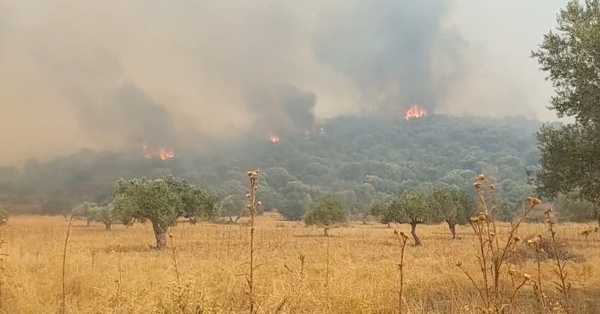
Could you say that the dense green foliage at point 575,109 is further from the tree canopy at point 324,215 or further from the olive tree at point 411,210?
the tree canopy at point 324,215

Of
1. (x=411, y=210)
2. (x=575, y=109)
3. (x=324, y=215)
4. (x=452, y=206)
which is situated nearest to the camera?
(x=575, y=109)

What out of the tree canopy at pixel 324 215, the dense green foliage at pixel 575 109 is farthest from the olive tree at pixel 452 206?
the dense green foliage at pixel 575 109

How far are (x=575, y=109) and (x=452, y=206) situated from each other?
4258 centimetres

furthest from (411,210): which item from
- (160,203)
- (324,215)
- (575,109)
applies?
(575,109)

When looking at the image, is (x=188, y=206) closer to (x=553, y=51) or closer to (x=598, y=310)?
(x=553, y=51)

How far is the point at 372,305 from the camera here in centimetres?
754

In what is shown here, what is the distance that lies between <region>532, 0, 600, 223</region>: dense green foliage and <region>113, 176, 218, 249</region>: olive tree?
27.3 metres

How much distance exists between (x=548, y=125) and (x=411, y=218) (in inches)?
1354

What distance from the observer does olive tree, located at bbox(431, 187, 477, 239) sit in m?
52.0

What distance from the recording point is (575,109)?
41.6 feet

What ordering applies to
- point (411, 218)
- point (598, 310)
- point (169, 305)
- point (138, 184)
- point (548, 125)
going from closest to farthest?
1. point (169, 305)
2. point (598, 310)
3. point (548, 125)
4. point (138, 184)
5. point (411, 218)

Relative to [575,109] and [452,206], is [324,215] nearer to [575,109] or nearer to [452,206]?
[452,206]

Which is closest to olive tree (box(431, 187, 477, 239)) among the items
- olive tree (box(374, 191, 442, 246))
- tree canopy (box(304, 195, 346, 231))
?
olive tree (box(374, 191, 442, 246))

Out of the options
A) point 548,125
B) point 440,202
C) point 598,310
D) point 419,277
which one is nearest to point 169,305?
point 598,310
